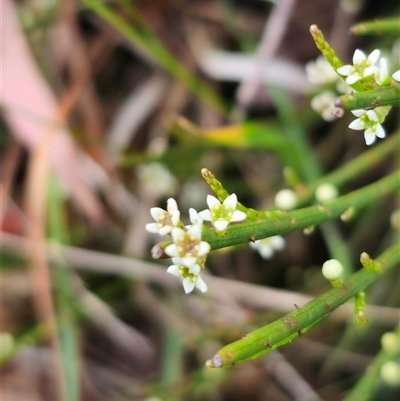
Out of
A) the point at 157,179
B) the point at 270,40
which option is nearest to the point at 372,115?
the point at 270,40

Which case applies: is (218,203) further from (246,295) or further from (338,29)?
(338,29)

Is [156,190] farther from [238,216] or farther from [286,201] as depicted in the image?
[238,216]

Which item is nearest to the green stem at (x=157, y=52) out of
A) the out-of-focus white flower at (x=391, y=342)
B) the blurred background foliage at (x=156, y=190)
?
the blurred background foliage at (x=156, y=190)

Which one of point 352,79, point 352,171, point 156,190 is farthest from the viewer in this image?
point 156,190

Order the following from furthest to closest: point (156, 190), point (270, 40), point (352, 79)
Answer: point (156, 190), point (270, 40), point (352, 79)

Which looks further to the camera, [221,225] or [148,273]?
[148,273]

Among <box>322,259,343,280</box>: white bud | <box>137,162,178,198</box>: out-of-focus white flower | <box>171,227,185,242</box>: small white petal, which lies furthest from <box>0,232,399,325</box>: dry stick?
<box>171,227,185,242</box>: small white petal

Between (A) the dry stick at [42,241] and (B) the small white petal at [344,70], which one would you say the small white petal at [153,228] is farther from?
(A) the dry stick at [42,241]
